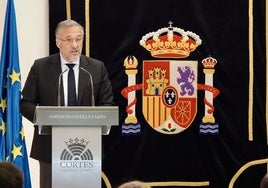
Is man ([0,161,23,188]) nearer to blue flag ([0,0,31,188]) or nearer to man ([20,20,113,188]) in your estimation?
man ([20,20,113,188])

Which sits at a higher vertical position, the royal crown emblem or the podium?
the royal crown emblem

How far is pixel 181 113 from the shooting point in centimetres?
546

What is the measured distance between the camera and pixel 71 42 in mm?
3807

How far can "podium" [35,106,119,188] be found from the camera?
3.28 m

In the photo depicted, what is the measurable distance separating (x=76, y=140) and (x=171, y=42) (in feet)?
7.64

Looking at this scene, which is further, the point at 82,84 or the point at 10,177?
the point at 82,84

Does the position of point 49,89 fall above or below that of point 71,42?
below

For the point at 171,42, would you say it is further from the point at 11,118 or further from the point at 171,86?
the point at 11,118

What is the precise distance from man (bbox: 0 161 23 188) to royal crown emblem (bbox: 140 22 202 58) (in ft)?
10.7

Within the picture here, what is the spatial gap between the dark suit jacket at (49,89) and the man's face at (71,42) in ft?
0.31

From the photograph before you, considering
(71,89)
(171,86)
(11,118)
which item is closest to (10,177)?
(71,89)

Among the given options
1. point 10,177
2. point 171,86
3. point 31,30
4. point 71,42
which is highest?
point 31,30

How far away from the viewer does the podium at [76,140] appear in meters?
3.28

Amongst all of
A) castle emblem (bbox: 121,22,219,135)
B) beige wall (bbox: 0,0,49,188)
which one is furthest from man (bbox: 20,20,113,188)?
castle emblem (bbox: 121,22,219,135)
